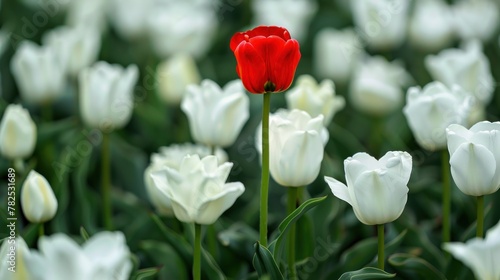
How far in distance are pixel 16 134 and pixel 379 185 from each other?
0.87 meters

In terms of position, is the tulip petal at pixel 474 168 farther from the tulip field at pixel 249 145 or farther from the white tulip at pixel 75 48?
the white tulip at pixel 75 48

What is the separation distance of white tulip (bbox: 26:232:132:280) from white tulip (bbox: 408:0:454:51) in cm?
191

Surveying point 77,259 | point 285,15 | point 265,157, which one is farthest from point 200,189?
point 285,15

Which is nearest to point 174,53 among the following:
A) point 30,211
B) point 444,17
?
point 444,17

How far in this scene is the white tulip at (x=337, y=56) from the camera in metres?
2.57

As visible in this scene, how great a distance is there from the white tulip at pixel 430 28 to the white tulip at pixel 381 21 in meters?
0.08

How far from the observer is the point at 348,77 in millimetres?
2646

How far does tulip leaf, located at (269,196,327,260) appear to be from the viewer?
51.0 inches

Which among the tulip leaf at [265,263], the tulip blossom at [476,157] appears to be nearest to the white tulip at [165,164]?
the tulip leaf at [265,263]

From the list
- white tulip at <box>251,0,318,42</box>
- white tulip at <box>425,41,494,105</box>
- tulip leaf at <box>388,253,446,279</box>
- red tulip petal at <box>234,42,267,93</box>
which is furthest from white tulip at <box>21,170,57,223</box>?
white tulip at <box>251,0,318,42</box>

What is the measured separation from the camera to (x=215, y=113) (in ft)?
5.31

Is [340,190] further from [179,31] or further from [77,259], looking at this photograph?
[179,31]

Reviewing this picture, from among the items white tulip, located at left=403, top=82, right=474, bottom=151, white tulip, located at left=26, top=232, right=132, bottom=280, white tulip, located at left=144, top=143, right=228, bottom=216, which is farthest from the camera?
white tulip, located at left=144, top=143, right=228, bottom=216

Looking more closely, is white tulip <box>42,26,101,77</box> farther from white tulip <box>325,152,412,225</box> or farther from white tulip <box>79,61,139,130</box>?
white tulip <box>325,152,412,225</box>
